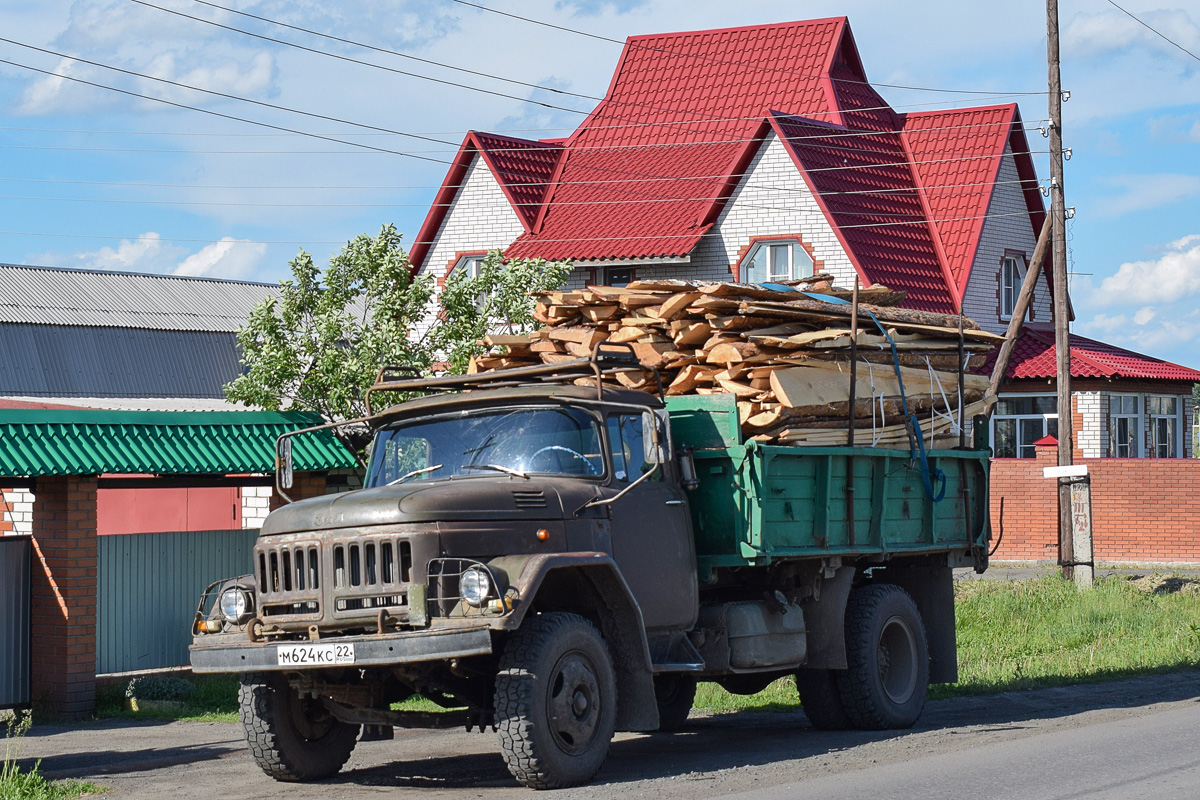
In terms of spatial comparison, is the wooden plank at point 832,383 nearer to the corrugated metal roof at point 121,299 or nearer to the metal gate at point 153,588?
the metal gate at point 153,588

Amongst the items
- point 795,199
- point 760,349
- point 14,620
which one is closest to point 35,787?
point 14,620

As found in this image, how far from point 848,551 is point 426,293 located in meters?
6.97

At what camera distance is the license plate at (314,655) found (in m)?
8.56

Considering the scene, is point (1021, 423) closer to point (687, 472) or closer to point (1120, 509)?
point (1120, 509)

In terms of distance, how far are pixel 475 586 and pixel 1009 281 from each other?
29.1 metres

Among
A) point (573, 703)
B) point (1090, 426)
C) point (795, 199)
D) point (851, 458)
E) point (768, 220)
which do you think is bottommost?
point (573, 703)

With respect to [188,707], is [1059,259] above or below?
above

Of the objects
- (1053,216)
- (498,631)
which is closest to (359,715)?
(498,631)

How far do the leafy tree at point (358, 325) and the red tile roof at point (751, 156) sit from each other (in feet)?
49.2

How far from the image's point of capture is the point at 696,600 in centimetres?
1035

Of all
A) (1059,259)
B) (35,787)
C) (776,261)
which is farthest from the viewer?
(776,261)

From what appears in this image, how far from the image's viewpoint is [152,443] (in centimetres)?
1327

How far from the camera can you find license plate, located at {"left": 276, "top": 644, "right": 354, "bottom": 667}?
856 centimetres

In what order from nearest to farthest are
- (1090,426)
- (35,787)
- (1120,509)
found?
(35,787)
(1120,509)
(1090,426)
